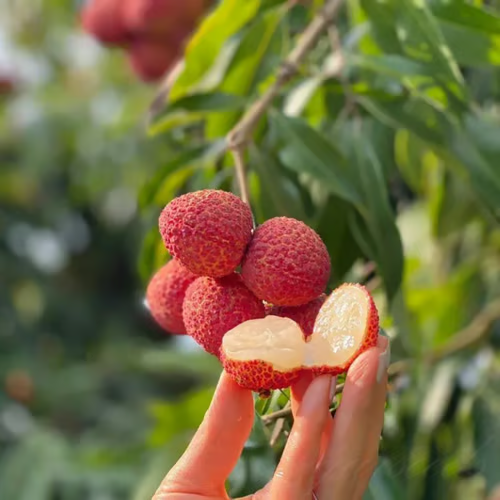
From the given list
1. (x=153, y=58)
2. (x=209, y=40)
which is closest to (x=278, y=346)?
(x=209, y=40)

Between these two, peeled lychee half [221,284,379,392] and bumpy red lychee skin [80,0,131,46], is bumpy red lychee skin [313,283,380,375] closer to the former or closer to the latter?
peeled lychee half [221,284,379,392]

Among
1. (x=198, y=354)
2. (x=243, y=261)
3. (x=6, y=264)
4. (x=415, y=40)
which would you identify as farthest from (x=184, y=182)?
(x=6, y=264)

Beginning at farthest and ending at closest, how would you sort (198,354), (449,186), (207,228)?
(198,354) < (449,186) < (207,228)

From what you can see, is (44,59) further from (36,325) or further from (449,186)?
(449,186)

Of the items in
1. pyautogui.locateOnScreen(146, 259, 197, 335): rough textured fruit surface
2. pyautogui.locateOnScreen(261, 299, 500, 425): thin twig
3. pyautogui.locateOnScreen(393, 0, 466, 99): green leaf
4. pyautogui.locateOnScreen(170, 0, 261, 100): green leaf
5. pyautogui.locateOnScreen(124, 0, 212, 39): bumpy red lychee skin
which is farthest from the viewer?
pyautogui.locateOnScreen(124, 0, 212, 39): bumpy red lychee skin

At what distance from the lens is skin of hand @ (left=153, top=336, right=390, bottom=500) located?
42 centimetres

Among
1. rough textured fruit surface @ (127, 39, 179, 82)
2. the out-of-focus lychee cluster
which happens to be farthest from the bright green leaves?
rough textured fruit surface @ (127, 39, 179, 82)

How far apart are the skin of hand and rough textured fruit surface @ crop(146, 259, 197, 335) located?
0.38ft

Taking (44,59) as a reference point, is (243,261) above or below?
above

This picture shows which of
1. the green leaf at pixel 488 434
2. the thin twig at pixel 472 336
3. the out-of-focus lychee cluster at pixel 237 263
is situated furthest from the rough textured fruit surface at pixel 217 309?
the thin twig at pixel 472 336

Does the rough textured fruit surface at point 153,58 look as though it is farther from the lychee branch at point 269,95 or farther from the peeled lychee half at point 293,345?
the peeled lychee half at point 293,345

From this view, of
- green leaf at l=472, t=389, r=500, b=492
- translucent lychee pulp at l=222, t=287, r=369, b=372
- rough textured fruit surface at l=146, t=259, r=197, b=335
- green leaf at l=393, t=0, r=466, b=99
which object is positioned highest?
green leaf at l=393, t=0, r=466, b=99

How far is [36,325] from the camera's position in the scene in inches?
106

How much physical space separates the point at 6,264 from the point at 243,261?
2295 mm
